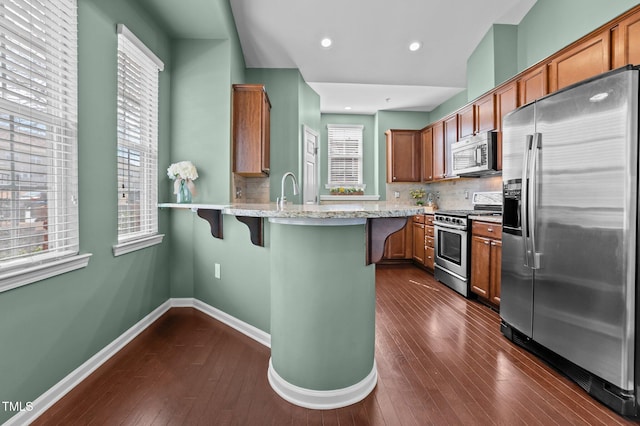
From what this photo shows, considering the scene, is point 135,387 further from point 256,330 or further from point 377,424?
point 377,424

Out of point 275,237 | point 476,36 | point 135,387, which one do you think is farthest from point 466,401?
point 476,36

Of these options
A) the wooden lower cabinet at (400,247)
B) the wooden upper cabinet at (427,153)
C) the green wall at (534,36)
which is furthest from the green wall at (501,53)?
the wooden lower cabinet at (400,247)

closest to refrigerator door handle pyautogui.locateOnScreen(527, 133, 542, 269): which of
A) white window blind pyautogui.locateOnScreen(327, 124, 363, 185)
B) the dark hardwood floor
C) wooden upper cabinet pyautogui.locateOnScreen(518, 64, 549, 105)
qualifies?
the dark hardwood floor

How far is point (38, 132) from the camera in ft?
5.24

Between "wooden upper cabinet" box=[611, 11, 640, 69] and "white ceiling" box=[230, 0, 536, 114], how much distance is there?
160 cm

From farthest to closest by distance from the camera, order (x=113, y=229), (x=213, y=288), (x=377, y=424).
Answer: (x=213, y=288), (x=113, y=229), (x=377, y=424)

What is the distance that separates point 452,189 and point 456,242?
154cm

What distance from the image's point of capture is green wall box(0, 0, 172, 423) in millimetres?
1466

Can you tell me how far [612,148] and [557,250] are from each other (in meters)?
0.68

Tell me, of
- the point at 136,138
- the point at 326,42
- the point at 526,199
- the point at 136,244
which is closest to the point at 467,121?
the point at 326,42

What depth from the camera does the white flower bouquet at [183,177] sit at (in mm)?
2828

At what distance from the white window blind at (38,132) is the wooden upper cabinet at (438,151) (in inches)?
178

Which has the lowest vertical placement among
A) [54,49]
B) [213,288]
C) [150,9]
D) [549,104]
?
[213,288]

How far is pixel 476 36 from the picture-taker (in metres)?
3.76
